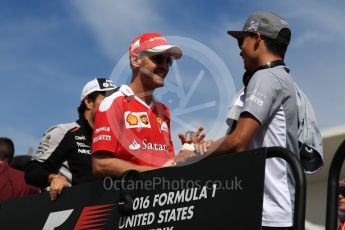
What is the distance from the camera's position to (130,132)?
3941 millimetres

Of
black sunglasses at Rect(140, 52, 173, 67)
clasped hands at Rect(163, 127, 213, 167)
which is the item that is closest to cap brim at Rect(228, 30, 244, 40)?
black sunglasses at Rect(140, 52, 173, 67)

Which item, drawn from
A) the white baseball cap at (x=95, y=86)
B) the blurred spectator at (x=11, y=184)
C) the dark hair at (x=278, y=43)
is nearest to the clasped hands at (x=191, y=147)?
the dark hair at (x=278, y=43)

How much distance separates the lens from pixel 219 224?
112 inches

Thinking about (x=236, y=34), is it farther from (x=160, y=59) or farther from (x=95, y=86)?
(x=95, y=86)

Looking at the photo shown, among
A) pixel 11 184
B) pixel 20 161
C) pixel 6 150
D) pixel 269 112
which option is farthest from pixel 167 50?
pixel 20 161

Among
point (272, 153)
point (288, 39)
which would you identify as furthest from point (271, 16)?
point (272, 153)

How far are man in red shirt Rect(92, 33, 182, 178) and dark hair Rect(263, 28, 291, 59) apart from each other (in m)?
0.52

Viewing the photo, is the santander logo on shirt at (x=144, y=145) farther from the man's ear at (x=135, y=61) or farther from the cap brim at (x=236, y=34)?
the cap brim at (x=236, y=34)

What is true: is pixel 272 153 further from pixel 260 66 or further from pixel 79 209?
pixel 79 209

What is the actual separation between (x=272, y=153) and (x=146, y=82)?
168 cm

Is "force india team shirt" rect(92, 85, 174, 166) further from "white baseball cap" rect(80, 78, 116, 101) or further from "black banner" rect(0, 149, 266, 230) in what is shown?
"white baseball cap" rect(80, 78, 116, 101)

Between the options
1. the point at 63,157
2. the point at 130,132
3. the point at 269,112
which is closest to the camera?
the point at 269,112

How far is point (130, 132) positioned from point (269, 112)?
1039mm

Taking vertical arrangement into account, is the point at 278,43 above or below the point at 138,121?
above
